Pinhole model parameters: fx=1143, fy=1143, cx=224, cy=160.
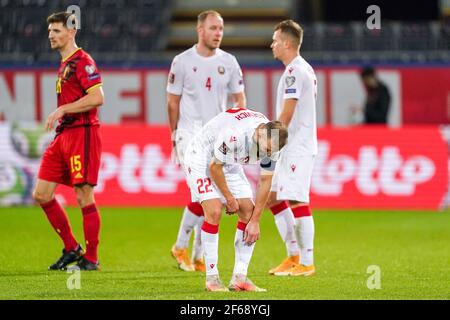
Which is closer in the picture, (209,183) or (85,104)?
(209,183)

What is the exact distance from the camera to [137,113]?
20.9 meters

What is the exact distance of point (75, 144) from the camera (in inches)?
394

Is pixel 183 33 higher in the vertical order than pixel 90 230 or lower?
higher

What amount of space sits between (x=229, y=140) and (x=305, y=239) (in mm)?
1952

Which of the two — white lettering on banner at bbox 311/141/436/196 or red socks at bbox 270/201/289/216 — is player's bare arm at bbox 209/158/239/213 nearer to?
red socks at bbox 270/201/289/216

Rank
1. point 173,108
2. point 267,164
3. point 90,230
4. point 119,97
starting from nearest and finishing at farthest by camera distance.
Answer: point 267,164, point 90,230, point 173,108, point 119,97

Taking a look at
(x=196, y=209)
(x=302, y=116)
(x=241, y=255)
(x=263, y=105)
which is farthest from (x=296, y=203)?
(x=263, y=105)

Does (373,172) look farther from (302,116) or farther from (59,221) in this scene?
(59,221)

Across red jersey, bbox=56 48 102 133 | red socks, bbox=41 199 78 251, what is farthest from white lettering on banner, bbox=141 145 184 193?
red jersey, bbox=56 48 102 133

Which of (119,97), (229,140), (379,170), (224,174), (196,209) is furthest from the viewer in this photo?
(119,97)

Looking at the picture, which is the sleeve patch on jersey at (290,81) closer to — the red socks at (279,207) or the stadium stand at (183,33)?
the red socks at (279,207)

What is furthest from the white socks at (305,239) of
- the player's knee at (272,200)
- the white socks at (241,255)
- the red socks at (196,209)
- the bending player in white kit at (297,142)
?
the white socks at (241,255)

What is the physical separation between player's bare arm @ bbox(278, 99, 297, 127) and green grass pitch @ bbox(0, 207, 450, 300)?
4.35 ft

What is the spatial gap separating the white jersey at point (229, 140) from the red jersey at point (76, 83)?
176 cm
